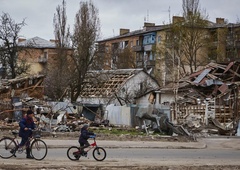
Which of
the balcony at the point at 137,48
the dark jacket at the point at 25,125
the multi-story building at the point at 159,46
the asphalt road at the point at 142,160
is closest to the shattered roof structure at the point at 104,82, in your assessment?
the multi-story building at the point at 159,46

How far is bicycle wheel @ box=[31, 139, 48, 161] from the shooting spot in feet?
60.3

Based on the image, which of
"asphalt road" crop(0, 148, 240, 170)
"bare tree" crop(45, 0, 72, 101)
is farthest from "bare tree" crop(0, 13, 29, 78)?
"asphalt road" crop(0, 148, 240, 170)

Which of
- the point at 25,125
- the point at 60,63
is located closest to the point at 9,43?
the point at 60,63

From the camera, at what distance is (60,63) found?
178 ft

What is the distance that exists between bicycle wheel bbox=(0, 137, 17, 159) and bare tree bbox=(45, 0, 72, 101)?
31.7 meters

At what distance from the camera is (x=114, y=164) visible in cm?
1747

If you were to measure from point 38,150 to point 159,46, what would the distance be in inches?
2163

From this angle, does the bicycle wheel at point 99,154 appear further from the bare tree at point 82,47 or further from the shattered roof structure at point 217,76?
the bare tree at point 82,47

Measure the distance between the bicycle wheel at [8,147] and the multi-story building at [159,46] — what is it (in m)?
37.0

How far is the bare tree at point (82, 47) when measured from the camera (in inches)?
1982

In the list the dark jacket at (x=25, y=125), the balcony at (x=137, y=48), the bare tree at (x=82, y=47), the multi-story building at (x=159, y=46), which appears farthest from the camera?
the balcony at (x=137, y=48)

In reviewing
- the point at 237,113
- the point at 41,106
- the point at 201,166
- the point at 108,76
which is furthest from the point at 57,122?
the point at 108,76

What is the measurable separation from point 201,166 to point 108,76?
41.7 metres

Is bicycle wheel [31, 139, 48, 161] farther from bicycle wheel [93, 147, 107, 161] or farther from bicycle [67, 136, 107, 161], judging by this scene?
bicycle wheel [93, 147, 107, 161]
